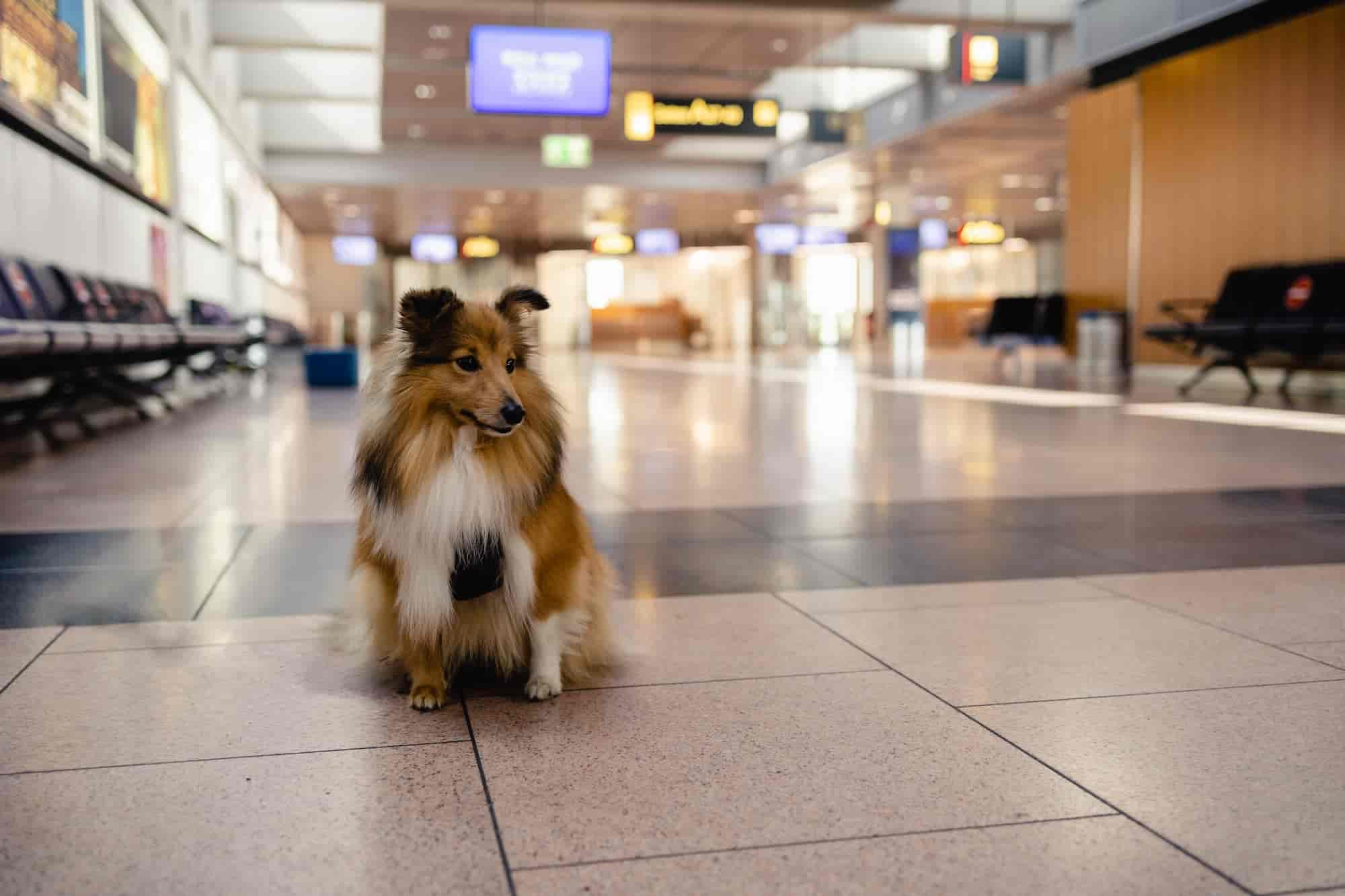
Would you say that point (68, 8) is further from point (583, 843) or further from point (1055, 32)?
point (1055, 32)

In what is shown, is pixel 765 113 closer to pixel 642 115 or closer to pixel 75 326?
pixel 642 115

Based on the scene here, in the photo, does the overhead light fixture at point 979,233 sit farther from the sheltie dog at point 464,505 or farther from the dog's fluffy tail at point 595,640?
the sheltie dog at point 464,505

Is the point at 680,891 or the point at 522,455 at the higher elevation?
the point at 522,455

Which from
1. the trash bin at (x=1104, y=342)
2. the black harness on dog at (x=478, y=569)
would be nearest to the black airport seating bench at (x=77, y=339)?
the black harness on dog at (x=478, y=569)

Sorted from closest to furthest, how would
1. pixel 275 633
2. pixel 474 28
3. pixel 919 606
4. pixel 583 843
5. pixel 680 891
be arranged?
pixel 680 891 → pixel 583 843 → pixel 275 633 → pixel 919 606 → pixel 474 28

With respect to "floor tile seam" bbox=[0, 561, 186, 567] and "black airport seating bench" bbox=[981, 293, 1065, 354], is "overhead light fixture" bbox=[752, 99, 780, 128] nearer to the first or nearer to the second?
"black airport seating bench" bbox=[981, 293, 1065, 354]

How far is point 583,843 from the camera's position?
1716mm

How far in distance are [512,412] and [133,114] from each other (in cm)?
1186

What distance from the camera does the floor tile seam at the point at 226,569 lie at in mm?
3203

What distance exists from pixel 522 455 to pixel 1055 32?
50.2ft

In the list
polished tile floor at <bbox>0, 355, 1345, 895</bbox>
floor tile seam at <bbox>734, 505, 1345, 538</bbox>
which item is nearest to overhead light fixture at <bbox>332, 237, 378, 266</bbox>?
polished tile floor at <bbox>0, 355, 1345, 895</bbox>

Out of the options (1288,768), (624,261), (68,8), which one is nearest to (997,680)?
(1288,768)

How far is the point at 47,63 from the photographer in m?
8.82

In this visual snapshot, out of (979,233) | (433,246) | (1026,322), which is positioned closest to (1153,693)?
(1026,322)
